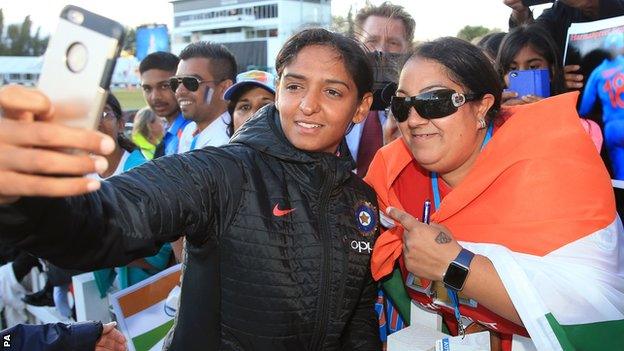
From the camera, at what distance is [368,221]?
76.4 inches

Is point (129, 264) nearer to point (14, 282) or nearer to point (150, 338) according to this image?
point (150, 338)

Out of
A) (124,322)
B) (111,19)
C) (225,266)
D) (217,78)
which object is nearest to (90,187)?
(111,19)

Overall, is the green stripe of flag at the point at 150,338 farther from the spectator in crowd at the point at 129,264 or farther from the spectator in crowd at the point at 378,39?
the spectator in crowd at the point at 378,39

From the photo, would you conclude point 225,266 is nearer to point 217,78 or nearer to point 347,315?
point 347,315

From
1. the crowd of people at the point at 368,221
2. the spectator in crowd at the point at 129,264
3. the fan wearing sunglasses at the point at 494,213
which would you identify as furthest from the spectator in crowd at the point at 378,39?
the spectator in crowd at the point at 129,264

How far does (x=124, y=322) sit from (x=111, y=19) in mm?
2362

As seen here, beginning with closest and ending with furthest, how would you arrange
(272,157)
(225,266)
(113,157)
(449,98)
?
(225,266)
(272,157)
(449,98)
(113,157)

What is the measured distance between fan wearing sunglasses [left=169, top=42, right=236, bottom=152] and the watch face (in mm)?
2440

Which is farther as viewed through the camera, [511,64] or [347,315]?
[511,64]

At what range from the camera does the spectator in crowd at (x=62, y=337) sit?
83.0 inches

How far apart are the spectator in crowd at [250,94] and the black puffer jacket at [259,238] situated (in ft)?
5.07

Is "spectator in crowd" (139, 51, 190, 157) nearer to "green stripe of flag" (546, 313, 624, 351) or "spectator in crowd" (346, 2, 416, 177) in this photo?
"spectator in crowd" (346, 2, 416, 177)

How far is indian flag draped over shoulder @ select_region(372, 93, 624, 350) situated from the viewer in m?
1.71

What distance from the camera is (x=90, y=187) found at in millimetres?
887
